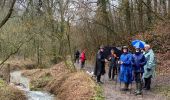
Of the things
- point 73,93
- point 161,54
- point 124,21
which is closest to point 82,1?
point 124,21

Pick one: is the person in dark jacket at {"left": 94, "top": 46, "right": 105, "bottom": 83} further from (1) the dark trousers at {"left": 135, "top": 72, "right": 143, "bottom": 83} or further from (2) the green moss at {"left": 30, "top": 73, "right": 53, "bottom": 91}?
(2) the green moss at {"left": 30, "top": 73, "right": 53, "bottom": 91}

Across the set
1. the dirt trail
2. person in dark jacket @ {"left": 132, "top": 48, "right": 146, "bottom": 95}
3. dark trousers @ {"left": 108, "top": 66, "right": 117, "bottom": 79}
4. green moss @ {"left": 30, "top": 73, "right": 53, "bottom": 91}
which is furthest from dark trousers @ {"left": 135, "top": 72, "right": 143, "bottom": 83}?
green moss @ {"left": 30, "top": 73, "right": 53, "bottom": 91}

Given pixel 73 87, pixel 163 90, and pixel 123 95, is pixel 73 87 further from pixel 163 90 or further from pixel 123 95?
pixel 163 90

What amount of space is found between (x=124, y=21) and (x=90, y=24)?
17.7 feet

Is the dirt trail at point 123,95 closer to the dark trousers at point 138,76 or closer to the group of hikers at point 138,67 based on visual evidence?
the group of hikers at point 138,67

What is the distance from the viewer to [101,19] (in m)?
43.8

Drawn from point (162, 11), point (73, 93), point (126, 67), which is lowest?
point (73, 93)

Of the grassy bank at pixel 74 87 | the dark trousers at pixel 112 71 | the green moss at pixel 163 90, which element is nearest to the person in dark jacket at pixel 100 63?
the grassy bank at pixel 74 87

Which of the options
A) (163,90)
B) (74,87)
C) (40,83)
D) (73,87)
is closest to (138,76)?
(163,90)

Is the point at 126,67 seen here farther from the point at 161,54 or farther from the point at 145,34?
the point at 145,34

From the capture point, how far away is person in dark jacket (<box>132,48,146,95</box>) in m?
18.2

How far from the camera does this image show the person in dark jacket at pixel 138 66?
18.2 meters

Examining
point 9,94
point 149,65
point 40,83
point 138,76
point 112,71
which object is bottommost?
point 40,83

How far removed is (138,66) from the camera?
18.2 meters
